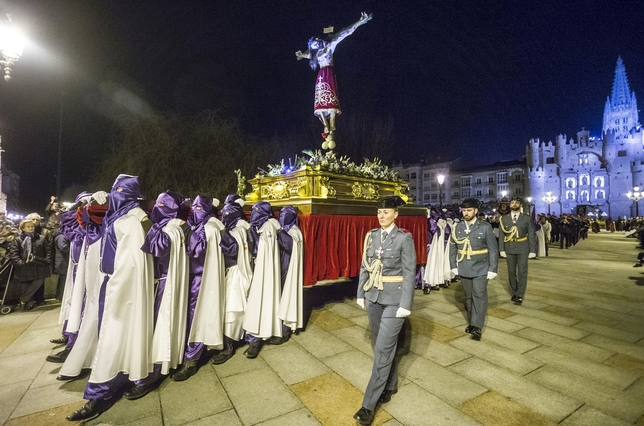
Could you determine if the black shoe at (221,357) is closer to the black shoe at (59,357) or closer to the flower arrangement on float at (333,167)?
the black shoe at (59,357)

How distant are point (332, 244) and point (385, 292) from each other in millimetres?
3385

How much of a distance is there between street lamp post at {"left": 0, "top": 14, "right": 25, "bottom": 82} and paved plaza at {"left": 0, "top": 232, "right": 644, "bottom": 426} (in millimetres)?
5016

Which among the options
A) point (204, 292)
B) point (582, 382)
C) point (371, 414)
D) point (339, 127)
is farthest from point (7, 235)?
point (339, 127)

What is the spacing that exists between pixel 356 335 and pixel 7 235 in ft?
25.0

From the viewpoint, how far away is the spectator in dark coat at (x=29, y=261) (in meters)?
6.44

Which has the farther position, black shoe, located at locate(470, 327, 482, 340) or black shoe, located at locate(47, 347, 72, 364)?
black shoe, located at locate(470, 327, 482, 340)

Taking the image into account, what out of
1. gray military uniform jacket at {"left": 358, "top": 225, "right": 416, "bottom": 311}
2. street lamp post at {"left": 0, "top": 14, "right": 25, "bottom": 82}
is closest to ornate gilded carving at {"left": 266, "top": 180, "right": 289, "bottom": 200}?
gray military uniform jacket at {"left": 358, "top": 225, "right": 416, "bottom": 311}

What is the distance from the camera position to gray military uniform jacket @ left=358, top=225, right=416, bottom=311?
120 inches

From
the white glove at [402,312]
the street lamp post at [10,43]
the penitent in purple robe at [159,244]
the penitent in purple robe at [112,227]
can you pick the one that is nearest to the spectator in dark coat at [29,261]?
the street lamp post at [10,43]

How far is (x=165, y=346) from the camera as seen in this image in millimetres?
3494

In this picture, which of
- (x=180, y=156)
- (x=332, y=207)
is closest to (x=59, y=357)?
(x=332, y=207)

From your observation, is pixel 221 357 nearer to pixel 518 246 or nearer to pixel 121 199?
pixel 121 199

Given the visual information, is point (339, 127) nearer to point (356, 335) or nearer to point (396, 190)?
point (396, 190)

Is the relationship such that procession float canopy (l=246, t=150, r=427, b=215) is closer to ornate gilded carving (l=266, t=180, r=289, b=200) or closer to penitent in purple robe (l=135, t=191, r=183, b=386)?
ornate gilded carving (l=266, t=180, r=289, b=200)
